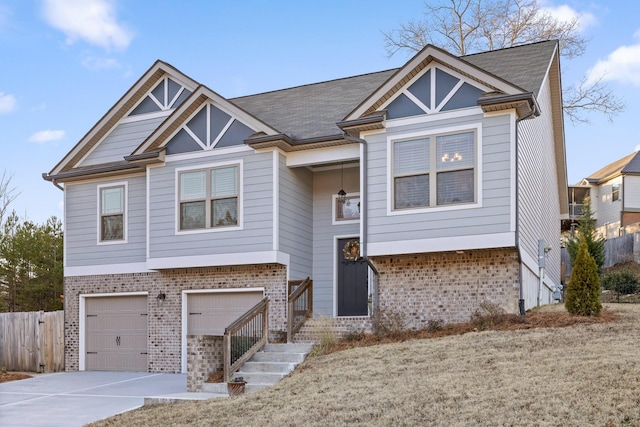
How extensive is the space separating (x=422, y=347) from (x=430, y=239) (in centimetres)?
255

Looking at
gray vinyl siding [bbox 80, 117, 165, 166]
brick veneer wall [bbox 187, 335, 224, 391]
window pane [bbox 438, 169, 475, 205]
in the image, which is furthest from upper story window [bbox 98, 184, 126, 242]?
window pane [bbox 438, 169, 475, 205]

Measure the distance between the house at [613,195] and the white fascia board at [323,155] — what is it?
25.1 metres

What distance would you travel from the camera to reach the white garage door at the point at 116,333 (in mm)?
17078

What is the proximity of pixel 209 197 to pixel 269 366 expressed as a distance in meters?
4.82

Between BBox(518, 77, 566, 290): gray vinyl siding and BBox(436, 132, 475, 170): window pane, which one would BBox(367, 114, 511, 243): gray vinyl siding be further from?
BBox(518, 77, 566, 290): gray vinyl siding

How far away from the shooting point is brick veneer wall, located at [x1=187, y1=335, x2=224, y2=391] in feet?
40.6

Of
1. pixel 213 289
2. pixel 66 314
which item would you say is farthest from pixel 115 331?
pixel 213 289

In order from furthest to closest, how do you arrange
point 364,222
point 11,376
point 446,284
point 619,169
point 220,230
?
point 619,169, point 11,376, point 220,230, point 364,222, point 446,284

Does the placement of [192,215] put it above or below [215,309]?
above

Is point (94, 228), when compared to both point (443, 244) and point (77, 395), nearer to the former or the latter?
point (77, 395)

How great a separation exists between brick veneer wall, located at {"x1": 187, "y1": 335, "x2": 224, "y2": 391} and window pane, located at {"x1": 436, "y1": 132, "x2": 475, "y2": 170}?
220 inches

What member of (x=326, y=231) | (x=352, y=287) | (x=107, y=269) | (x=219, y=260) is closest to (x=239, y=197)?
(x=219, y=260)

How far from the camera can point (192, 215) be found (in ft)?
52.5

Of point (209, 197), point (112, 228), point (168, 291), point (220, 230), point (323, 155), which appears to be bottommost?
point (168, 291)
